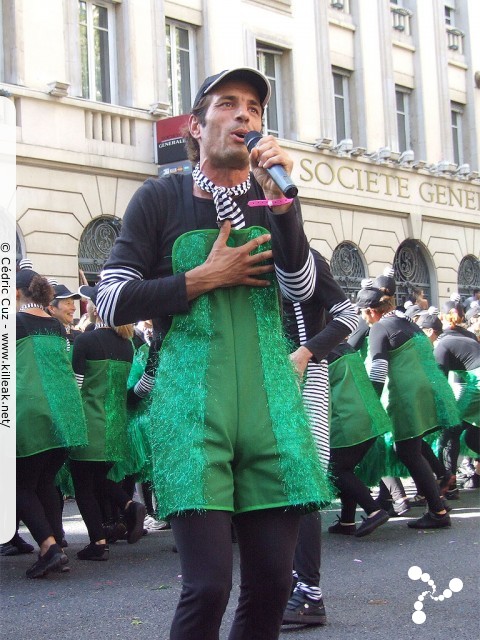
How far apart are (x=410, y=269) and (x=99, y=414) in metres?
18.9

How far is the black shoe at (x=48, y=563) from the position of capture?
671cm

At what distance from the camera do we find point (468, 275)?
90.4 ft

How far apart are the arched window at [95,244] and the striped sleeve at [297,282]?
14.7 metres

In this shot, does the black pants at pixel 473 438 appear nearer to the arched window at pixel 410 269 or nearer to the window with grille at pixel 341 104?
the arched window at pixel 410 269

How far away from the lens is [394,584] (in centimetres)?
622

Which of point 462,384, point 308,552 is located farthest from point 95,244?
point 308,552

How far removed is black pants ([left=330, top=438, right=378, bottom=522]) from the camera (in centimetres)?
775

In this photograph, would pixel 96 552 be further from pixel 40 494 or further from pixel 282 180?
pixel 282 180

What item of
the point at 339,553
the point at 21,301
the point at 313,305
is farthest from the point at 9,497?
the point at 339,553

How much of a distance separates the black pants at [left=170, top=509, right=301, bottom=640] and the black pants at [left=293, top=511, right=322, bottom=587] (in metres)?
1.99

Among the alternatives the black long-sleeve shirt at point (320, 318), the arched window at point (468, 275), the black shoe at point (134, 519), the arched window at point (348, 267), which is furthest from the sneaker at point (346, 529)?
the arched window at point (468, 275)

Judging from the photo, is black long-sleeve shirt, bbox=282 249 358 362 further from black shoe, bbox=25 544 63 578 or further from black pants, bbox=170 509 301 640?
black shoe, bbox=25 544 63 578

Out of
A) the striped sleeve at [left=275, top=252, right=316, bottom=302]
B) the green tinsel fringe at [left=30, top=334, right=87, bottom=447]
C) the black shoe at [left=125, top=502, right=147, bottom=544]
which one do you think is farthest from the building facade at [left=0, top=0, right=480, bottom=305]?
the striped sleeve at [left=275, top=252, right=316, bottom=302]

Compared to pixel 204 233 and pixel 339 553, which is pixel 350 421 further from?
pixel 204 233
